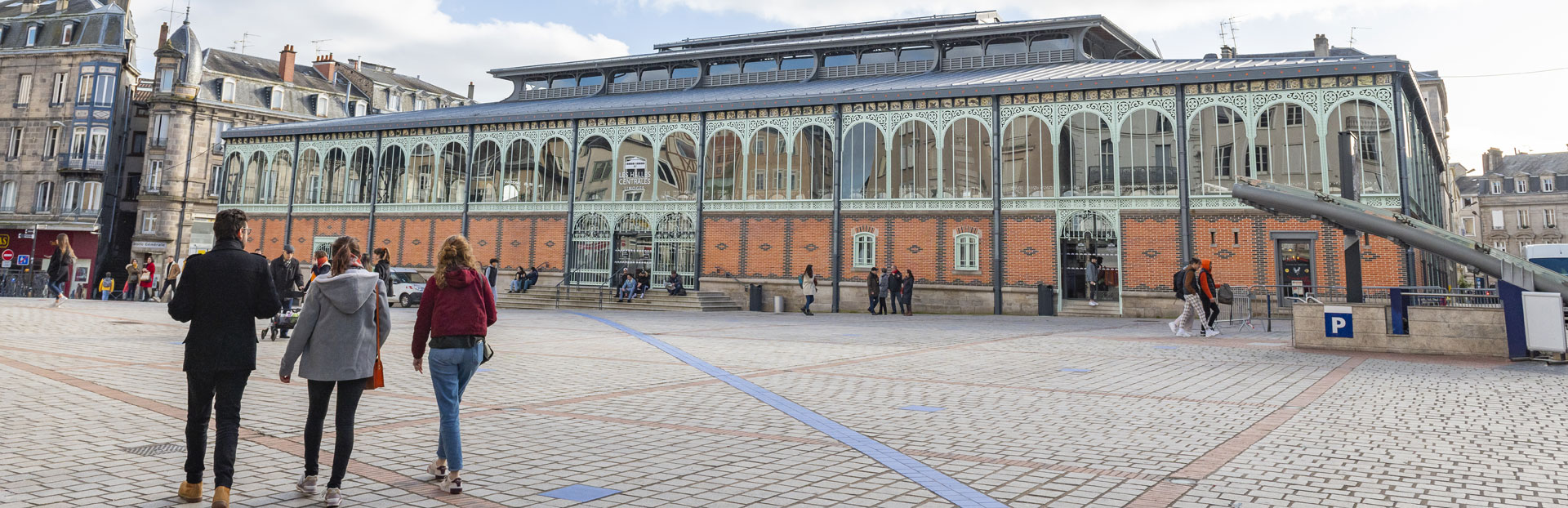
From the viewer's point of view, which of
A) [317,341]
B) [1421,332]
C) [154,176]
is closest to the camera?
[317,341]

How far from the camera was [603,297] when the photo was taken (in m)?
29.1

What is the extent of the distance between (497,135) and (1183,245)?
24.5 m

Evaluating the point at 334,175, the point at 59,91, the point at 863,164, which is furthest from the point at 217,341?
the point at 59,91

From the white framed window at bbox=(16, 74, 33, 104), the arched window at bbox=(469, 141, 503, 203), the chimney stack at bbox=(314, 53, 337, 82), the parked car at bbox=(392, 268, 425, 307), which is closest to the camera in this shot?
the parked car at bbox=(392, 268, 425, 307)

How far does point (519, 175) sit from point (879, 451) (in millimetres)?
28684

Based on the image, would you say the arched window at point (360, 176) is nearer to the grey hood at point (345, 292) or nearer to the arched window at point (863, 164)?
the arched window at point (863, 164)

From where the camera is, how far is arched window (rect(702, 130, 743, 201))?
95.1 feet

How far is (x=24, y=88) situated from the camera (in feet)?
138

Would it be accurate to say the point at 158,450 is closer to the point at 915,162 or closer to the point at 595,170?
the point at 915,162

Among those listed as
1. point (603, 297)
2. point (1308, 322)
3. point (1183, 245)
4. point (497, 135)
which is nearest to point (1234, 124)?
point (1183, 245)

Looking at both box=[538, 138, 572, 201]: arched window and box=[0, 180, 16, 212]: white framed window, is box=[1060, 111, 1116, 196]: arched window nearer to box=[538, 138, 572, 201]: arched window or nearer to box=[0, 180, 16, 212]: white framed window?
box=[538, 138, 572, 201]: arched window

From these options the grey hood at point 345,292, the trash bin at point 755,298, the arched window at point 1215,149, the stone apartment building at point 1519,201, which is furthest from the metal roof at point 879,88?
the stone apartment building at point 1519,201

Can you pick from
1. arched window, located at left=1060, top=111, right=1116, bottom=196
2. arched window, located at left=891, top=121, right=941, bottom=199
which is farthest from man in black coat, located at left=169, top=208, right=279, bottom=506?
arched window, located at left=1060, top=111, right=1116, bottom=196

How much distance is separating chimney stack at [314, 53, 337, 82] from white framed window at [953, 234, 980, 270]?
1694 inches
